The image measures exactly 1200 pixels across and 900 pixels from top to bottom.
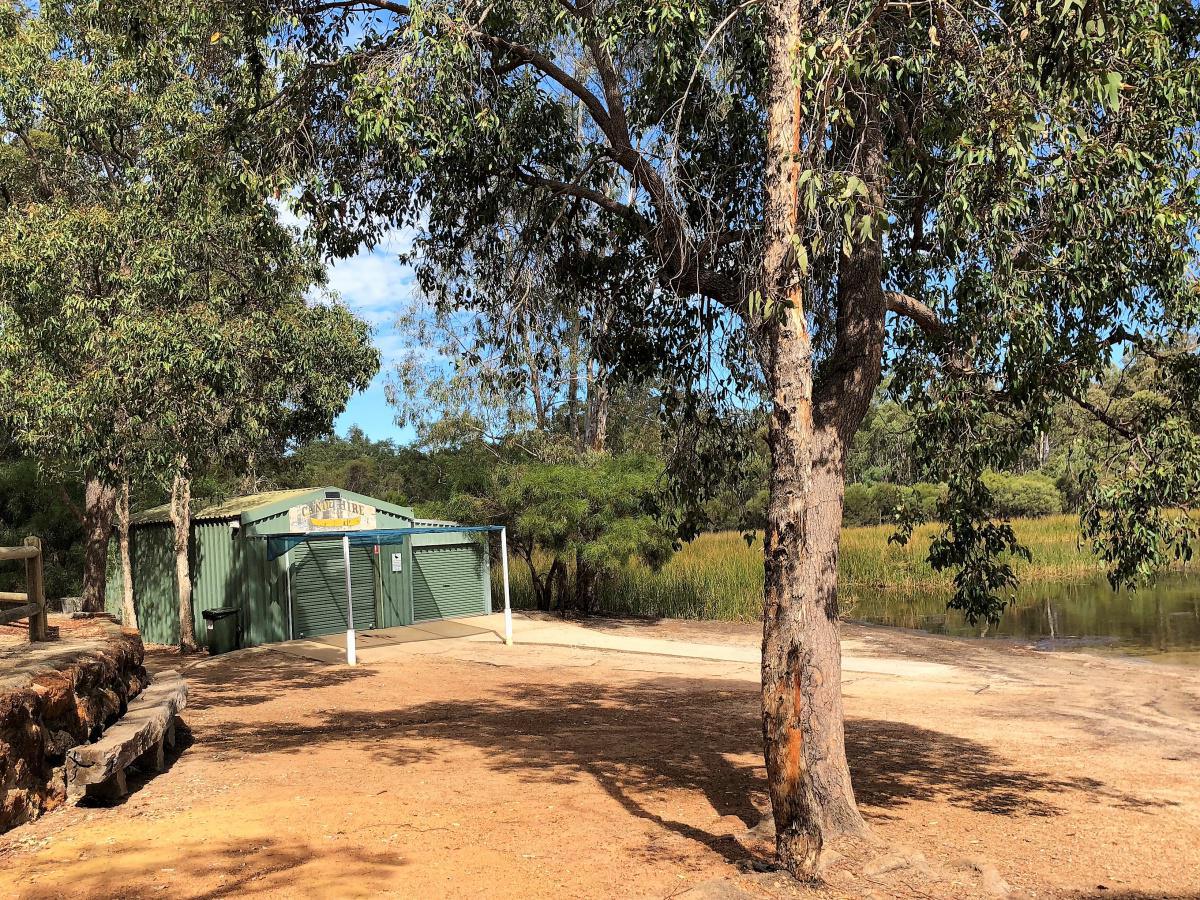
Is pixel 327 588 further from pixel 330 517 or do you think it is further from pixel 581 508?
pixel 581 508

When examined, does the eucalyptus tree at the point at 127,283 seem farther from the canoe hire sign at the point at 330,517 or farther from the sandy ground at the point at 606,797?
the sandy ground at the point at 606,797

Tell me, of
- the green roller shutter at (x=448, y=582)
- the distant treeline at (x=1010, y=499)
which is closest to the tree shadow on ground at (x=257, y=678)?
the green roller shutter at (x=448, y=582)

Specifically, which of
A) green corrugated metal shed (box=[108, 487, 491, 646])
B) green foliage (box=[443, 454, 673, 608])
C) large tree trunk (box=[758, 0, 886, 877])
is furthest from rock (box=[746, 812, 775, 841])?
green foliage (box=[443, 454, 673, 608])

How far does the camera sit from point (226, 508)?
736 inches

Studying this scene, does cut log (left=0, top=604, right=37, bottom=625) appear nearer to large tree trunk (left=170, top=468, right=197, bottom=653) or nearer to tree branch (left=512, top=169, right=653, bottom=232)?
tree branch (left=512, top=169, right=653, bottom=232)

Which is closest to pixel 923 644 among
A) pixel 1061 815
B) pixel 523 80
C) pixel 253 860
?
pixel 1061 815

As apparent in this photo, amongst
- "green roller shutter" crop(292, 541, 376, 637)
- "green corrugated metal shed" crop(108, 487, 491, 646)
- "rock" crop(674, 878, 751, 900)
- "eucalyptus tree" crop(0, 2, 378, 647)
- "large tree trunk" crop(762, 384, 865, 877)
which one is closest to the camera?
"rock" crop(674, 878, 751, 900)

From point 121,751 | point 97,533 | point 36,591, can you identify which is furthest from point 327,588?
point 121,751

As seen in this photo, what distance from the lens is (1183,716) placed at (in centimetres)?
1100

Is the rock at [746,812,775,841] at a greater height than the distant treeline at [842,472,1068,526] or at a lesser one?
lesser

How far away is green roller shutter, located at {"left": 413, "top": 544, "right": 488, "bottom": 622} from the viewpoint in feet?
66.2

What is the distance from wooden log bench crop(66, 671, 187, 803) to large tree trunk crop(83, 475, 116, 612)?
11616mm

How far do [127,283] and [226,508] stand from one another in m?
6.03

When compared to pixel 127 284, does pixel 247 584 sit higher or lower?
lower
